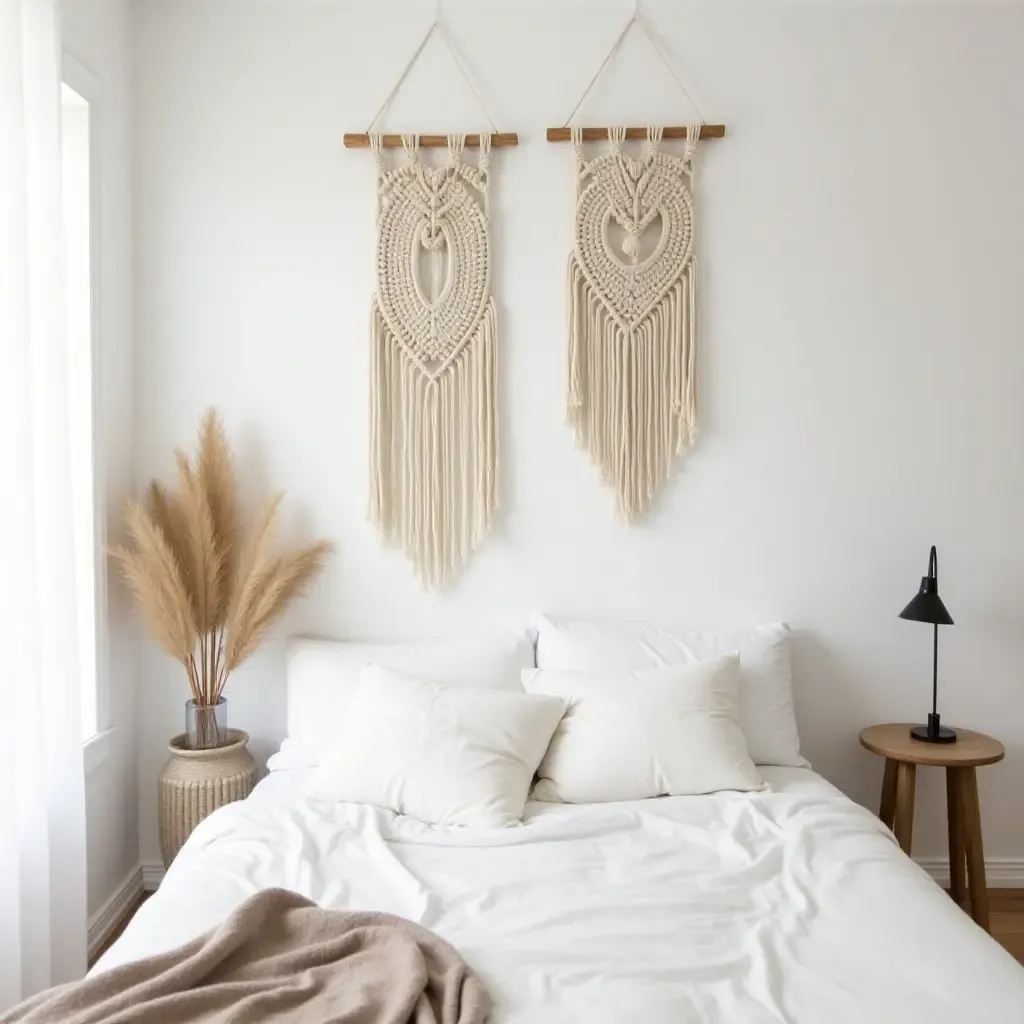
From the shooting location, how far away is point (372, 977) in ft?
5.25

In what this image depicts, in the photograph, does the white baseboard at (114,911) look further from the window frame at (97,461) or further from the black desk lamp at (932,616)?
the black desk lamp at (932,616)

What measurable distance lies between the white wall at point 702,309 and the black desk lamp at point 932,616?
0.49 feet

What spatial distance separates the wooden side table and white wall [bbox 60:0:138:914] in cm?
216

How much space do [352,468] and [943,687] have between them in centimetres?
193

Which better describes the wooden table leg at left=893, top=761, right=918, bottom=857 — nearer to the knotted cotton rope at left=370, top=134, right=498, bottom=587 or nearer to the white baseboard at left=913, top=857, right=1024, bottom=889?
the white baseboard at left=913, top=857, right=1024, bottom=889

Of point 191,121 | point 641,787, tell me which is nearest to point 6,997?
point 641,787

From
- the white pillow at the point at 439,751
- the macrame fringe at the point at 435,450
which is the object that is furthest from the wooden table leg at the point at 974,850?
the macrame fringe at the point at 435,450

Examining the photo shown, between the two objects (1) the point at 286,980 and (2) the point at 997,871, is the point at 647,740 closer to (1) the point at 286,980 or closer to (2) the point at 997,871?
(1) the point at 286,980

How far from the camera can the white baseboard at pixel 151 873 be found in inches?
123

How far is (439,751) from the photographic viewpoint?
2467 millimetres

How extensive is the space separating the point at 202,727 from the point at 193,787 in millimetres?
172

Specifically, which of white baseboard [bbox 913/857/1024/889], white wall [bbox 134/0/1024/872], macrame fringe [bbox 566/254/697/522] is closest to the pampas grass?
white wall [bbox 134/0/1024/872]

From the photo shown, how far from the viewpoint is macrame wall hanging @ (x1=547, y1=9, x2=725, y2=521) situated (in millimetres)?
3029

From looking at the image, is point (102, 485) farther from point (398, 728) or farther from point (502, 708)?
point (502, 708)
